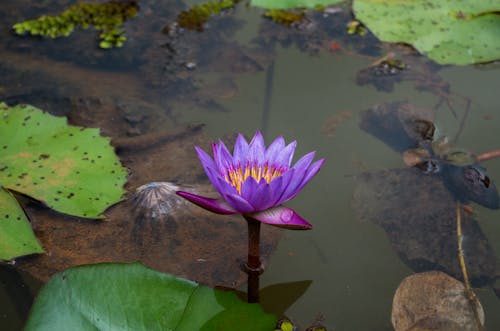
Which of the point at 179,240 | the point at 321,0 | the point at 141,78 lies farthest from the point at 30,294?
the point at 321,0

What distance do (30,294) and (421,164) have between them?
1.82 meters

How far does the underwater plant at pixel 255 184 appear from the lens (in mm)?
1658

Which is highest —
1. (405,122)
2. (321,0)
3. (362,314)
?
(321,0)

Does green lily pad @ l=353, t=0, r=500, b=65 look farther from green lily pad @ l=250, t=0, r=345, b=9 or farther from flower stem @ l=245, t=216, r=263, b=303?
flower stem @ l=245, t=216, r=263, b=303

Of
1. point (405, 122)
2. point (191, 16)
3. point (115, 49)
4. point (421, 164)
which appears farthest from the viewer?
point (191, 16)

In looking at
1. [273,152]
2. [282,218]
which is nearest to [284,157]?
[273,152]

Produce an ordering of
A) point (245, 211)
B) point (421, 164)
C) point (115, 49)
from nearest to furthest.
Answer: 1. point (245, 211)
2. point (421, 164)
3. point (115, 49)

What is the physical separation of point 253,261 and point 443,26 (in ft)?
7.07

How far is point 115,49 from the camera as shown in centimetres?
349

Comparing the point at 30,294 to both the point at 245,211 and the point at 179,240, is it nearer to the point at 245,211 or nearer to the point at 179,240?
the point at 179,240

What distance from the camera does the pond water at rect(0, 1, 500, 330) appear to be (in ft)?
7.49

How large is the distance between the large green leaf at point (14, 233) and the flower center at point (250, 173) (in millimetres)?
893

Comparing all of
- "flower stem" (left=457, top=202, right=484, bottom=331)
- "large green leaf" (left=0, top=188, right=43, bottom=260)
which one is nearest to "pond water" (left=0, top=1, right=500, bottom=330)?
"flower stem" (left=457, top=202, right=484, bottom=331)

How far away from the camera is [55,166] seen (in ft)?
8.06
